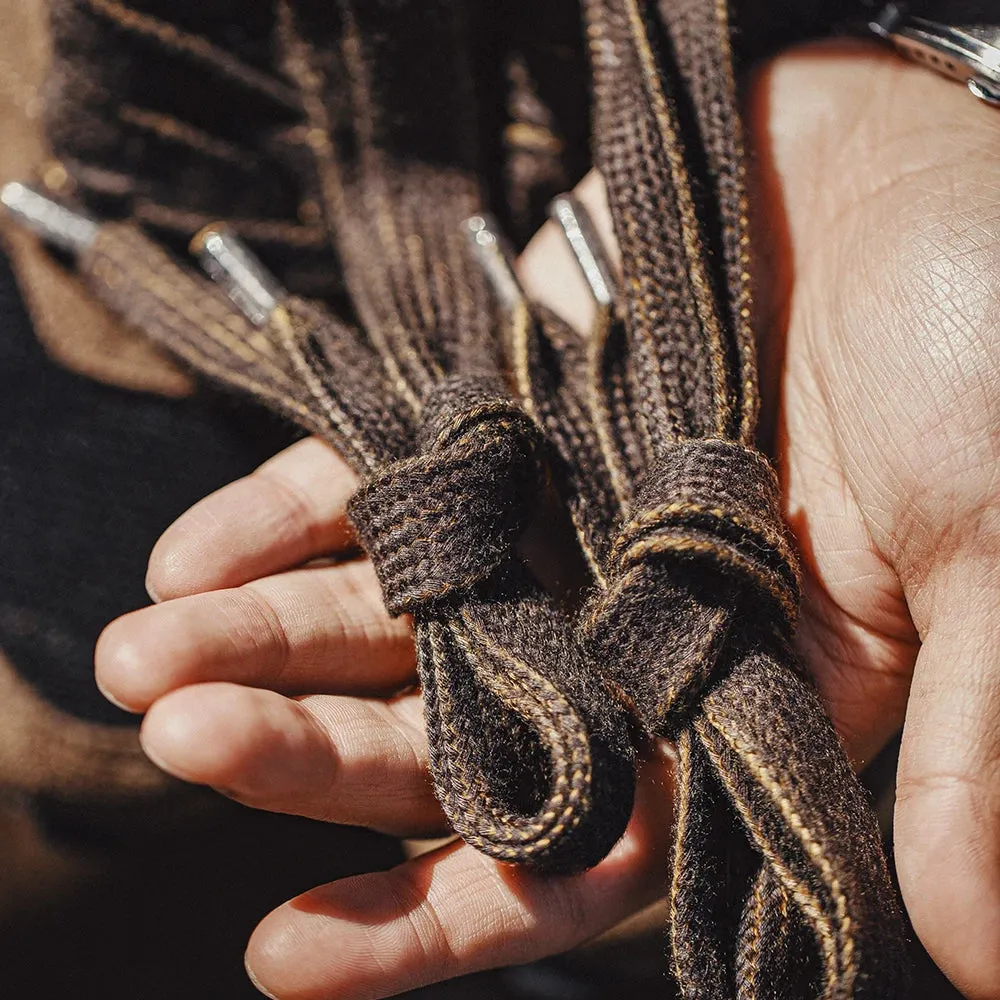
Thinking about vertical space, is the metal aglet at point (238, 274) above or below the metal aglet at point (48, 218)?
above

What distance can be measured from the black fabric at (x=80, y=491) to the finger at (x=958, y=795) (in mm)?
734

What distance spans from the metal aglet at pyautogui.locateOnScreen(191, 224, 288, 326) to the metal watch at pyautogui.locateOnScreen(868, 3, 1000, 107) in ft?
2.33

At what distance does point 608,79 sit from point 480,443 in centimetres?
47

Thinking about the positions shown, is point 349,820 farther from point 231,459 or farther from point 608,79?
point 608,79

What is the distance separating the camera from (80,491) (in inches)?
40.1

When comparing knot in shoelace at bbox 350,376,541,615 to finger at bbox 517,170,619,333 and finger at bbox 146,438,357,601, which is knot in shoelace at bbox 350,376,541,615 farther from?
finger at bbox 517,170,619,333

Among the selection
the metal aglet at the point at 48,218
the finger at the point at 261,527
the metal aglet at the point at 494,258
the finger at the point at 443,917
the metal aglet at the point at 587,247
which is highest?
the metal aglet at the point at 587,247

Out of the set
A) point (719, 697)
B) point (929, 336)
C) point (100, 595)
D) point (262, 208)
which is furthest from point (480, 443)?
point (262, 208)

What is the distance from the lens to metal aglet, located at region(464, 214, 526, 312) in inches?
39.8

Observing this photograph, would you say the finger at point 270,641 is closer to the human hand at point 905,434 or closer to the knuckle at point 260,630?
the knuckle at point 260,630

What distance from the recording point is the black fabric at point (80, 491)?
39.1 inches

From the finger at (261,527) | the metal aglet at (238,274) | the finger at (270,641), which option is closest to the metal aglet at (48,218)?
the metal aglet at (238,274)

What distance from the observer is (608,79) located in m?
0.97

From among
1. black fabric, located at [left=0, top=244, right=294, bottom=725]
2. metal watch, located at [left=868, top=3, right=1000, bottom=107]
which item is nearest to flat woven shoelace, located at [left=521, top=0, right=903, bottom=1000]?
metal watch, located at [left=868, top=3, right=1000, bottom=107]
